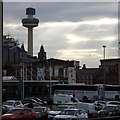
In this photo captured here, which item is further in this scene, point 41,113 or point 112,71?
point 112,71

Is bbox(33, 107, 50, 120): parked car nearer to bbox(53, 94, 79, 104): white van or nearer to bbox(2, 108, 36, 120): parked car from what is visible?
bbox(2, 108, 36, 120): parked car

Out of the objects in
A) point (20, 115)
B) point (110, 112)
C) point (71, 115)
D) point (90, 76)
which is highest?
point (90, 76)

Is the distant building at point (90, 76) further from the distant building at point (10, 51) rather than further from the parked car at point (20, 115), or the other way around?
the parked car at point (20, 115)

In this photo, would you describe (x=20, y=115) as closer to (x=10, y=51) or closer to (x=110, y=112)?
(x=110, y=112)

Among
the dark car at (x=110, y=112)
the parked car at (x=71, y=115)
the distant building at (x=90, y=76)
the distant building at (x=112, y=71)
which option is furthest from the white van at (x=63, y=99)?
the distant building at (x=90, y=76)

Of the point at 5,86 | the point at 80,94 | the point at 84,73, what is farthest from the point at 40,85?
the point at 84,73

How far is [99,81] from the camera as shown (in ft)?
319

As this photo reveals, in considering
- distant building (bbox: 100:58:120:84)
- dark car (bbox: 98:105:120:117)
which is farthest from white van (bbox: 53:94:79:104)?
distant building (bbox: 100:58:120:84)

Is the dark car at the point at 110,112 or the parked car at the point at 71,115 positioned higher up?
the parked car at the point at 71,115

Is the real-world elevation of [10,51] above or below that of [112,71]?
above

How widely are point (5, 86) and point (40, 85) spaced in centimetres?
735

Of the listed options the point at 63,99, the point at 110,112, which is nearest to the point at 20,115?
the point at 110,112

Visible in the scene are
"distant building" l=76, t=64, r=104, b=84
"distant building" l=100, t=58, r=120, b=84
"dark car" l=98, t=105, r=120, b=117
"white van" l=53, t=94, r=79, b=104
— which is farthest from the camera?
"distant building" l=76, t=64, r=104, b=84

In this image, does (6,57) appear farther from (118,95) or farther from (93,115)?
(93,115)
